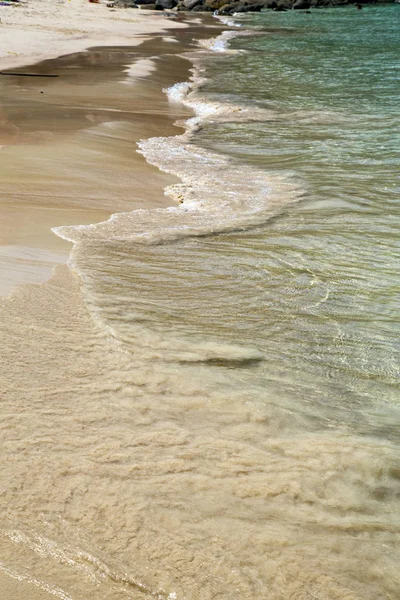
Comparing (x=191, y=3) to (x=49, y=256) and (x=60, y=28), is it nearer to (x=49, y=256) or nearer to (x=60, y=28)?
(x=60, y=28)

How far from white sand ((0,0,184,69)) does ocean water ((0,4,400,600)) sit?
11194 mm

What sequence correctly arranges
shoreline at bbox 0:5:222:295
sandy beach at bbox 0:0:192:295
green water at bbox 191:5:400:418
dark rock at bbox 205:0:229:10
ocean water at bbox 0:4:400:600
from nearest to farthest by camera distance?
ocean water at bbox 0:4:400:600 < green water at bbox 191:5:400:418 < shoreline at bbox 0:5:222:295 < sandy beach at bbox 0:0:192:295 < dark rock at bbox 205:0:229:10

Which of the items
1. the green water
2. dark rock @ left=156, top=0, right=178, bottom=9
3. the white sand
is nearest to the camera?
the green water

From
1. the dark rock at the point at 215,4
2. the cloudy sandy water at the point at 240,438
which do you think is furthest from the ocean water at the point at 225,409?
the dark rock at the point at 215,4

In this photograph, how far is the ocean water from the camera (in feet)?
6.57

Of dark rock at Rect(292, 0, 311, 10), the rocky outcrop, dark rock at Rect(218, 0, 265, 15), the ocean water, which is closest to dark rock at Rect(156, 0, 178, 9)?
the rocky outcrop

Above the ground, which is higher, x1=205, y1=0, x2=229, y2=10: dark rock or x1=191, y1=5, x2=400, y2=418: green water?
x1=205, y1=0, x2=229, y2=10: dark rock

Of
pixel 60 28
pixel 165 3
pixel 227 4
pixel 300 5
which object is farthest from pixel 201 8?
pixel 60 28

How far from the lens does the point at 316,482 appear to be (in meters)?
2.39

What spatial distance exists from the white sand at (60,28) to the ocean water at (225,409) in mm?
11194

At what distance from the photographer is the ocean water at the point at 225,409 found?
200 cm

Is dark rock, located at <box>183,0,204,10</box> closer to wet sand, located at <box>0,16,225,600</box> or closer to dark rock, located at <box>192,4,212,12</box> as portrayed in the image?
dark rock, located at <box>192,4,212,12</box>

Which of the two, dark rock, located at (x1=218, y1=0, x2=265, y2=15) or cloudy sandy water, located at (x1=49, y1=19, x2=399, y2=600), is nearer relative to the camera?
cloudy sandy water, located at (x1=49, y1=19, x2=399, y2=600)

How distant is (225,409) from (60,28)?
22.5 metres
